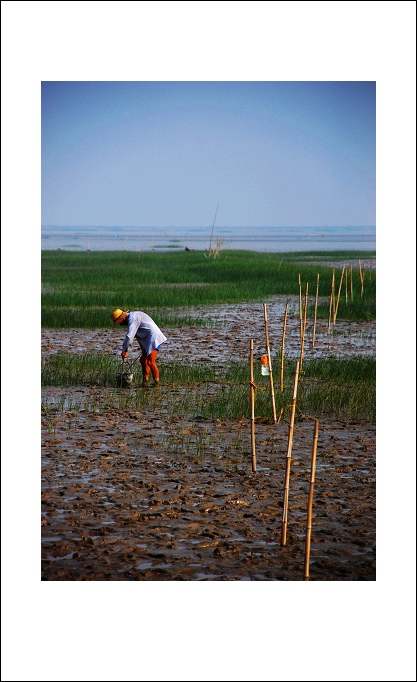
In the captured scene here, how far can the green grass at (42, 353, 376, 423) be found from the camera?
8.40 meters

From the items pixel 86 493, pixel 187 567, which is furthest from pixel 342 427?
pixel 187 567

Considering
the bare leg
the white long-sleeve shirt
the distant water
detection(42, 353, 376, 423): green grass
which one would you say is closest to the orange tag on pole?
detection(42, 353, 376, 423): green grass

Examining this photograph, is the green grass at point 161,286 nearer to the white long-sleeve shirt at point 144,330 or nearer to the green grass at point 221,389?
the green grass at point 221,389

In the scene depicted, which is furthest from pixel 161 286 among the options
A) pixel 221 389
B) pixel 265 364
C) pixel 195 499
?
pixel 195 499

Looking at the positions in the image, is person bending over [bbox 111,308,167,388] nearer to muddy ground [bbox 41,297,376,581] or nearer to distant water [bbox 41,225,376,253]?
muddy ground [bbox 41,297,376,581]

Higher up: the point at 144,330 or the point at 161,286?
the point at 161,286

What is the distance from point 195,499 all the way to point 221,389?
3.36 meters

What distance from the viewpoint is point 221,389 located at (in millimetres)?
9281

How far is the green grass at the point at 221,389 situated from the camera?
8.40 meters

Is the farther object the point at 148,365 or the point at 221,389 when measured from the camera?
the point at 148,365

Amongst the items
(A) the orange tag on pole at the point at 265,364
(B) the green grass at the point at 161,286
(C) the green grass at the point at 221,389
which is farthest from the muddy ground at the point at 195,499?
(B) the green grass at the point at 161,286

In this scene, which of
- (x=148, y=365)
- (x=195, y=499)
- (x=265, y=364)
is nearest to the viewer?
(x=195, y=499)

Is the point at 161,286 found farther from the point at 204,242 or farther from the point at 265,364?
the point at 204,242

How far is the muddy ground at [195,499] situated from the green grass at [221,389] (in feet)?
0.90
